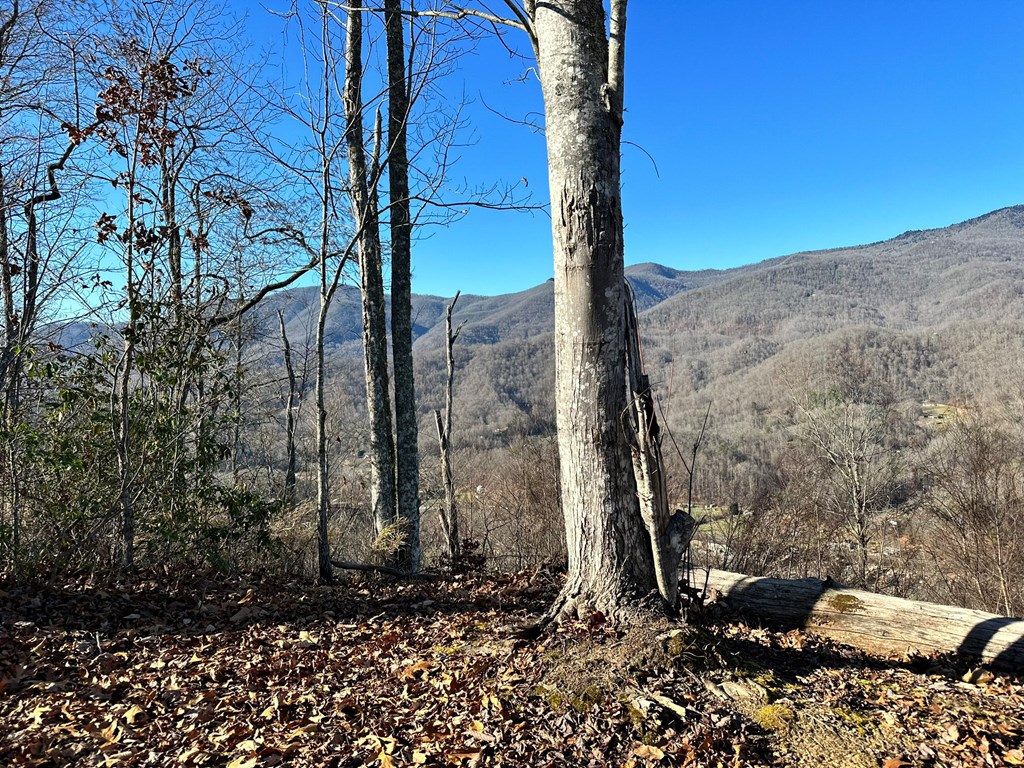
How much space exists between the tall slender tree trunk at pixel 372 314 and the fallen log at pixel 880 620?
3909 millimetres

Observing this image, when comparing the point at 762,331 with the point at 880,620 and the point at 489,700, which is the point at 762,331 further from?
the point at 489,700

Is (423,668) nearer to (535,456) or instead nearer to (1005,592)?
(535,456)

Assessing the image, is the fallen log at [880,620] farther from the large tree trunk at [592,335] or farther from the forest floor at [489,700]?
the large tree trunk at [592,335]

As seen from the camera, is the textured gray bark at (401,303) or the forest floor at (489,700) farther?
the textured gray bark at (401,303)

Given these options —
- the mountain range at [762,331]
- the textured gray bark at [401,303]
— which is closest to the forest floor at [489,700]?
the mountain range at [762,331]

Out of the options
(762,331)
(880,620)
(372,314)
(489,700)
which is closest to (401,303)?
(372,314)

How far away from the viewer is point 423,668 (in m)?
3.26

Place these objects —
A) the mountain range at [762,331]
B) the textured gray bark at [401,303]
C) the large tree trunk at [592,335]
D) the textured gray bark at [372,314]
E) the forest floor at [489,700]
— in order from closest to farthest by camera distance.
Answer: the forest floor at [489,700] → the large tree trunk at [592,335] → the textured gray bark at [372,314] → the textured gray bark at [401,303] → the mountain range at [762,331]

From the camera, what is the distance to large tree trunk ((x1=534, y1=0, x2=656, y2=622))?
127 inches

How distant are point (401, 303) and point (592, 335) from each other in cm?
441

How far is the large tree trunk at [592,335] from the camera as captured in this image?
3219 mm

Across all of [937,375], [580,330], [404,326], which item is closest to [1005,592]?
[404,326]

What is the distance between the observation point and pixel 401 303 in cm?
720

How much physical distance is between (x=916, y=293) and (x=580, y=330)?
17630 cm
